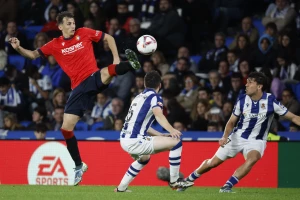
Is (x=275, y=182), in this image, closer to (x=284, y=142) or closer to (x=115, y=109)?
(x=284, y=142)

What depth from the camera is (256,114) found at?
439 inches

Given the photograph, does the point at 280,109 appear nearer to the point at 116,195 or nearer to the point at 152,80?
the point at 152,80

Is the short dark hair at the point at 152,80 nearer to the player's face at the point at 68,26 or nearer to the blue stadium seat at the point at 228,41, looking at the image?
the player's face at the point at 68,26

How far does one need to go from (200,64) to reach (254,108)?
547cm

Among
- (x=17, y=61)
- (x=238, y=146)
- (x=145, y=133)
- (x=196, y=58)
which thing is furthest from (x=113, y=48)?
(x=17, y=61)

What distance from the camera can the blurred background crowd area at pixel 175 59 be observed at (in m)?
15.4

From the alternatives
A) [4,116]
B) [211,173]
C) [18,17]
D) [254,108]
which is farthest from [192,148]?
[18,17]

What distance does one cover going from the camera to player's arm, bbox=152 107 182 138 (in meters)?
10.1

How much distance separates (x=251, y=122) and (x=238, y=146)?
14.2 inches

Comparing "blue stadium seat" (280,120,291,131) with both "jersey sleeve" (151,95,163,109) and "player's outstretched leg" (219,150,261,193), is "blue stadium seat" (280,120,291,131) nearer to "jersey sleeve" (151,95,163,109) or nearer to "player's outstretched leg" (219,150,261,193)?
"player's outstretched leg" (219,150,261,193)

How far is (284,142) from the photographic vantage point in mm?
13109

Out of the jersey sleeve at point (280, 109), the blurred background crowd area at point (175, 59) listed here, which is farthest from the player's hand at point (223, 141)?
the blurred background crowd area at point (175, 59)

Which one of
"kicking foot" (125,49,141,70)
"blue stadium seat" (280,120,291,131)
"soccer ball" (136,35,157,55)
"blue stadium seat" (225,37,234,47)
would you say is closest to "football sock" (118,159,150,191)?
"kicking foot" (125,49,141,70)

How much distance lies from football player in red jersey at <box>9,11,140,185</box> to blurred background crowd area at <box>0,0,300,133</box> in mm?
3936
